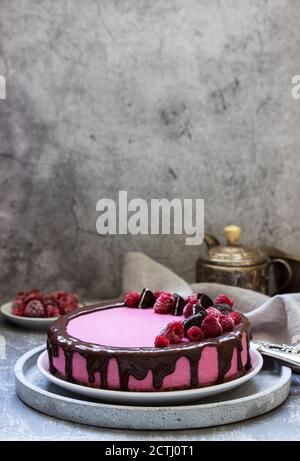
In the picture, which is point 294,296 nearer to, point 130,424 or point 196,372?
point 196,372

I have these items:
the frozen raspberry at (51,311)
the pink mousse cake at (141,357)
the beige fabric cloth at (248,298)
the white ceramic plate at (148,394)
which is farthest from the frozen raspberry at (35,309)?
the white ceramic plate at (148,394)

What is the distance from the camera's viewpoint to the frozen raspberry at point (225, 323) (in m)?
1.11

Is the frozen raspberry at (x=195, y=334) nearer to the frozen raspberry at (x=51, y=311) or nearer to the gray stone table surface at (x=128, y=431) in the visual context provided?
the gray stone table surface at (x=128, y=431)

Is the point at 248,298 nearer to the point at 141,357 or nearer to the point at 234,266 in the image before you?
the point at 234,266

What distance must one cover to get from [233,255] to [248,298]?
0.50 ft

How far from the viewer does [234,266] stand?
1.60 meters

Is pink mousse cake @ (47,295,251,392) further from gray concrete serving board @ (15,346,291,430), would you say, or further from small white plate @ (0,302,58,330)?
small white plate @ (0,302,58,330)

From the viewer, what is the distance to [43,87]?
5.75 ft

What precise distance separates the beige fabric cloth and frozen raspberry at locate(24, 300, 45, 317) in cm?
22

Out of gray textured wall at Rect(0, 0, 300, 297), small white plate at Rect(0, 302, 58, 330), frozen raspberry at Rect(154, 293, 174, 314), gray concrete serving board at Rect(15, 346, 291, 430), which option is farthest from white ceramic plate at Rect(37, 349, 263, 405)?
gray textured wall at Rect(0, 0, 300, 297)

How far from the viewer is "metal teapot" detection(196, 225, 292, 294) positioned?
1.60m

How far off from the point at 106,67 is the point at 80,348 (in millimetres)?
935

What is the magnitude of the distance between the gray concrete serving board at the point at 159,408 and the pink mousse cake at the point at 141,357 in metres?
0.04

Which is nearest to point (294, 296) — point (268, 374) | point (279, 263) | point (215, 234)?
point (268, 374)
